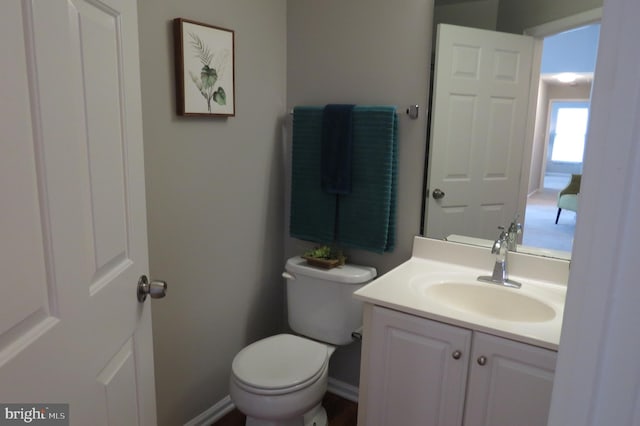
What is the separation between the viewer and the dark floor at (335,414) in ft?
6.98

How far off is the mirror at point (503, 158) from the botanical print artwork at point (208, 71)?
88 cm

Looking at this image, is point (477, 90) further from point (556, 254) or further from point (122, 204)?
point (122, 204)

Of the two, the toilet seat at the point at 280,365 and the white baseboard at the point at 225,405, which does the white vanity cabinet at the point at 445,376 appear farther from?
the white baseboard at the point at 225,405

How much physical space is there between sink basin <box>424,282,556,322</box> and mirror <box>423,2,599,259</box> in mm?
232

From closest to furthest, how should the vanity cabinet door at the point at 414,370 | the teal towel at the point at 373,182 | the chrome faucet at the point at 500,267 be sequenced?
the vanity cabinet door at the point at 414,370 < the chrome faucet at the point at 500,267 < the teal towel at the point at 373,182

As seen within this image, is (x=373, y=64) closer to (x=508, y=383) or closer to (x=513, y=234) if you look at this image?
(x=513, y=234)

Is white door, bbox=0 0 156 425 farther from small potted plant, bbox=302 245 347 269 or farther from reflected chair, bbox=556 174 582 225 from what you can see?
reflected chair, bbox=556 174 582 225

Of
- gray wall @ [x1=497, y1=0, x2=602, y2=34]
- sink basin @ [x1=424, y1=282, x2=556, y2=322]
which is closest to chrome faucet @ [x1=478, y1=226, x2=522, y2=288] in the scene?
sink basin @ [x1=424, y1=282, x2=556, y2=322]

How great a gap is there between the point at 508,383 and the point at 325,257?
991 mm

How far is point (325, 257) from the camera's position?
2.12 metres

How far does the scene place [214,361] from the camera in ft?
6.87

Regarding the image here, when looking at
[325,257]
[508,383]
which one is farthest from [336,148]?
[508,383]

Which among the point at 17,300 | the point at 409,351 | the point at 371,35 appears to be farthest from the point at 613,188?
the point at 371,35

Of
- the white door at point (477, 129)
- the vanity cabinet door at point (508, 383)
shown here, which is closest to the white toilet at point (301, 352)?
the white door at point (477, 129)
